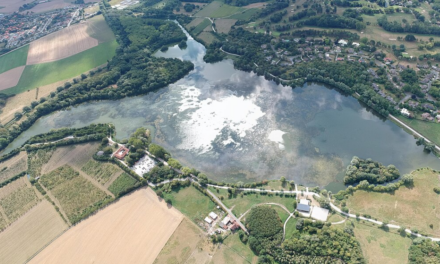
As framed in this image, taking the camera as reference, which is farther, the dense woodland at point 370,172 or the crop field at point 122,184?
the crop field at point 122,184

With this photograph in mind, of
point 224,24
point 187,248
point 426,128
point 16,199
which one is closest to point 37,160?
point 16,199

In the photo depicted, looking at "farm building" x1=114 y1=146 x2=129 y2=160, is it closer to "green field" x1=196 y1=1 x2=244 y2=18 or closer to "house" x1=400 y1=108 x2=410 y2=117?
"house" x1=400 y1=108 x2=410 y2=117

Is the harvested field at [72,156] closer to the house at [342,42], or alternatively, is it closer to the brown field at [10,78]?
the brown field at [10,78]

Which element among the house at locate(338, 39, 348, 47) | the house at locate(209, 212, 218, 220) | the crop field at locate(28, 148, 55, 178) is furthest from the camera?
the house at locate(338, 39, 348, 47)

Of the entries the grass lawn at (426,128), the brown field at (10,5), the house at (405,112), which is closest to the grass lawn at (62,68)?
the brown field at (10,5)

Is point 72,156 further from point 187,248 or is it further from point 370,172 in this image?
point 370,172

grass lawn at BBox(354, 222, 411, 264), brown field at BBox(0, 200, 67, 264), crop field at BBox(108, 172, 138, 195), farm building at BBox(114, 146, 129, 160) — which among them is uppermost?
farm building at BBox(114, 146, 129, 160)

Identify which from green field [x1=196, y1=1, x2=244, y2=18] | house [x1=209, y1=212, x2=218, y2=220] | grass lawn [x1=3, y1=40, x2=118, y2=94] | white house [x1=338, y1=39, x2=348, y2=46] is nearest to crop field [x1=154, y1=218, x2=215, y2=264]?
house [x1=209, y1=212, x2=218, y2=220]
